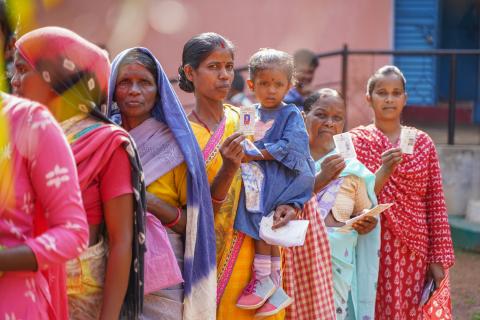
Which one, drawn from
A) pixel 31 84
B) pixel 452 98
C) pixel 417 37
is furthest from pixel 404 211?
pixel 417 37

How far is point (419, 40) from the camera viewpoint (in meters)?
11.4

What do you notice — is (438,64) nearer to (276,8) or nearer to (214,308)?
(276,8)

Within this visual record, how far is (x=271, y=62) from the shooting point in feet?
13.4

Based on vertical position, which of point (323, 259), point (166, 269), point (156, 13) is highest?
point (156, 13)

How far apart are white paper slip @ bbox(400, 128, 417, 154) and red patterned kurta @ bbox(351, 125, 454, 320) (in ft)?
0.60

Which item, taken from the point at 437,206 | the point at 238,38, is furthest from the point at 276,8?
the point at 437,206

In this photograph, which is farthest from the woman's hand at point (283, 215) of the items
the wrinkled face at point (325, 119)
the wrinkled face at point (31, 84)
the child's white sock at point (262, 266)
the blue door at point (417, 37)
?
the blue door at point (417, 37)

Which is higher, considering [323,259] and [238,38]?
[238,38]

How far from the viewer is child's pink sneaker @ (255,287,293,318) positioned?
13.0 ft

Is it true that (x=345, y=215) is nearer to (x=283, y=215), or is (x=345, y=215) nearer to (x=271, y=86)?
(x=283, y=215)

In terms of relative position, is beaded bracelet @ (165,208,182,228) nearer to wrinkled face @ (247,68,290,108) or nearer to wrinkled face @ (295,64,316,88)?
wrinkled face @ (247,68,290,108)

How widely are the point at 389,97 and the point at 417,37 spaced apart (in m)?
6.71

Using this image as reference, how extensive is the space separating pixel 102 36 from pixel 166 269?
813cm

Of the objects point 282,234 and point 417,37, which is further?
point 417,37
